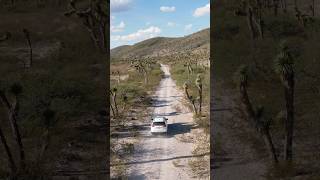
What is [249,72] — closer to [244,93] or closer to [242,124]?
[244,93]

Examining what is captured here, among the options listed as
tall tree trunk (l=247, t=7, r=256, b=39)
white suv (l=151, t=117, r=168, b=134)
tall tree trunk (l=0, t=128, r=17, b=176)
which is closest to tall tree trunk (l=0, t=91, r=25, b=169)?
tall tree trunk (l=0, t=128, r=17, b=176)

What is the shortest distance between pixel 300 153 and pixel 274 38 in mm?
4854

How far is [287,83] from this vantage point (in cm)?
1925

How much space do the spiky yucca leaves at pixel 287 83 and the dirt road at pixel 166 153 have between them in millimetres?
6440

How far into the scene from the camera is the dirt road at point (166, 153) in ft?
80.9

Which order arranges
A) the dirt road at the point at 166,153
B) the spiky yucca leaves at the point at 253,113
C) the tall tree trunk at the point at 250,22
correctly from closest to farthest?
1. the spiky yucca leaves at the point at 253,113
2. the tall tree trunk at the point at 250,22
3. the dirt road at the point at 166,153

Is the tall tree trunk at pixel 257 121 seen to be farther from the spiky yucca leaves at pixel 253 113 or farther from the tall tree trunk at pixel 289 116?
the tall tree trunk at pixel 289 116

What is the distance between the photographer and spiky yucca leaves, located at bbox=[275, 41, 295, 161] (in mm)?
18734

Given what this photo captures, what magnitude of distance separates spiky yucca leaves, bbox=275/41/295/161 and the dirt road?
21.1ft

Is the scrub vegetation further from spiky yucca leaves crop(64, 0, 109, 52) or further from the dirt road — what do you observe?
the dirt road

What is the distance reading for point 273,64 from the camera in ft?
63.8

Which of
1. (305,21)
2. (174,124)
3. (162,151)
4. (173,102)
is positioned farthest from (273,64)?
(173,102)

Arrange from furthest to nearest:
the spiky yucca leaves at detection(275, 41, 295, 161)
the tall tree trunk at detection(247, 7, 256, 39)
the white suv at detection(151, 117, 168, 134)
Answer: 1. the white suv at detection(151, 117, 168, 134)
2. the tall tree trunk at detection(247, 7, 256, 39)
3. the spiky yucca leaves at detection(275, 41, 295, 161)

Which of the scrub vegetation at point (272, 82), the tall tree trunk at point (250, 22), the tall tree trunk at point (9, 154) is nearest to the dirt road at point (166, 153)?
the scrub vegetation at point (272, 82)
